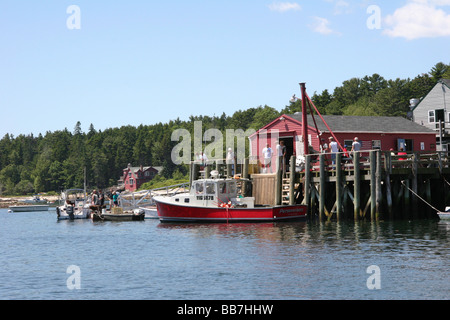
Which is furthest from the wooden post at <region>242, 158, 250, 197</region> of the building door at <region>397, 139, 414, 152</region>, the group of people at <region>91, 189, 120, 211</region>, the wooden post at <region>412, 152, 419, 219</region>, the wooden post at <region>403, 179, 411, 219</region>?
the building door at <region>397, 139, 414, 152</region>

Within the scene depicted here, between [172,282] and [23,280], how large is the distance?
16.7 ft

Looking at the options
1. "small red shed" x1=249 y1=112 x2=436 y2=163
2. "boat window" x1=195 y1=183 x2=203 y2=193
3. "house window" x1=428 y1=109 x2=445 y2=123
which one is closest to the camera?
"boat window" x1=195 y1=183 x2=203 y2=193

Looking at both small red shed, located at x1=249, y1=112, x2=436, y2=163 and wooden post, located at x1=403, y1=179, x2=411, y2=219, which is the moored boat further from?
wooden post, located at x1=403, y1=179, x2=411, y2=219

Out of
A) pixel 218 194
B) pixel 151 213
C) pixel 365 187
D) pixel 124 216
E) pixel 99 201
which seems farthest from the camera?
pixel 99 201

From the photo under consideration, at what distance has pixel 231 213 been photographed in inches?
1383

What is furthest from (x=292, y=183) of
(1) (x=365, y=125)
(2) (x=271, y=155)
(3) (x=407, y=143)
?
(3) (x=407, y=143)

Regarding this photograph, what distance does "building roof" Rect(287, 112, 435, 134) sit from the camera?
42.8 meters

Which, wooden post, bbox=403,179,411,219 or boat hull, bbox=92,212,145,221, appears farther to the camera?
boat hull, bbox=92,212,145,221

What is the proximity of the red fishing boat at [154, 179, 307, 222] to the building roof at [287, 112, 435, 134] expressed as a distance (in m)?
8.99

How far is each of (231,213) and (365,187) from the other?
7853 millimetres

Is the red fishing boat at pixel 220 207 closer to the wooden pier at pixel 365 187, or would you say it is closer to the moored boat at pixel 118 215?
the wooden pier at pixel 365 187

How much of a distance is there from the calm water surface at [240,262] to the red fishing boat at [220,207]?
3.23 ft

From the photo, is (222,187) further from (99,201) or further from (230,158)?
(99,201)

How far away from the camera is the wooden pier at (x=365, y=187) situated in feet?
108
